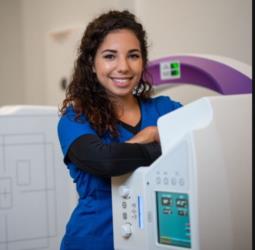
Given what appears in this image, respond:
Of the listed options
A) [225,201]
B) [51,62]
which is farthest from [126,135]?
[51,62]

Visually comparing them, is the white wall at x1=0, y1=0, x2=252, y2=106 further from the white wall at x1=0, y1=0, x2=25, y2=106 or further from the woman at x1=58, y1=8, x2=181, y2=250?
the woman at x1=58, y1=8, x2=181, y2=250

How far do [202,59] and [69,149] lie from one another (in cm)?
71

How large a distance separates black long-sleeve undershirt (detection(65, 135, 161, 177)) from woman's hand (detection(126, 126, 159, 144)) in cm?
2

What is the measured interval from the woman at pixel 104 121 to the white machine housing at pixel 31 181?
421 millimetres

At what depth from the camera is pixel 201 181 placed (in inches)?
41.2

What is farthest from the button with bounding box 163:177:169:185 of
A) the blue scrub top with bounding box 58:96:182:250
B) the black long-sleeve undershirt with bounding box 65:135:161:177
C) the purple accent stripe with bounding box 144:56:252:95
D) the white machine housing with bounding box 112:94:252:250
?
Result: the purple accent stripe with bounding box 144:56:252:95

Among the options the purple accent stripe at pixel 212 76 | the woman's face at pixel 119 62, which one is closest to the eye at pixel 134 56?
the woman's face at pixel 119 62

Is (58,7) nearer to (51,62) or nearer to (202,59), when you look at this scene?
(51,62)

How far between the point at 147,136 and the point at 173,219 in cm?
26

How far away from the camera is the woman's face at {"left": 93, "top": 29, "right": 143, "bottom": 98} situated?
1409 millimetres

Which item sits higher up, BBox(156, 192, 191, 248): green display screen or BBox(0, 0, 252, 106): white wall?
BBox(0, 0, 252, 106): white wall

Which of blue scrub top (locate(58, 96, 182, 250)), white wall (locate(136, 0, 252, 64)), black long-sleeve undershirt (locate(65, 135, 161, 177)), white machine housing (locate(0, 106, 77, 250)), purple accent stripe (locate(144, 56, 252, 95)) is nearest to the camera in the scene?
black long-sleeve undershirt (locate(65, 135, 161, 177))

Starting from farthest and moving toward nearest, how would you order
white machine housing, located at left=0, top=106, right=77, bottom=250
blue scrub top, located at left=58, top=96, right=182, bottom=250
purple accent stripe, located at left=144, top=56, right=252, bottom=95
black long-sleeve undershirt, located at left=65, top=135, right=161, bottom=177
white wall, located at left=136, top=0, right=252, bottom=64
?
white wall, located at left=136, top=0, right=252, bottom=64 → white machine housing, located at left=0, top=106, right=77, bottom=250 → purple accent stripe, located at left=144, top=56, right=252, bottom=95 → blue scrub top, located at left=58, top=96, right=182, bottom=250 → black long-sleeve undershirt, located at left=65, top=135, right=161, bottom=177

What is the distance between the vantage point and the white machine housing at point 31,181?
188 cm
